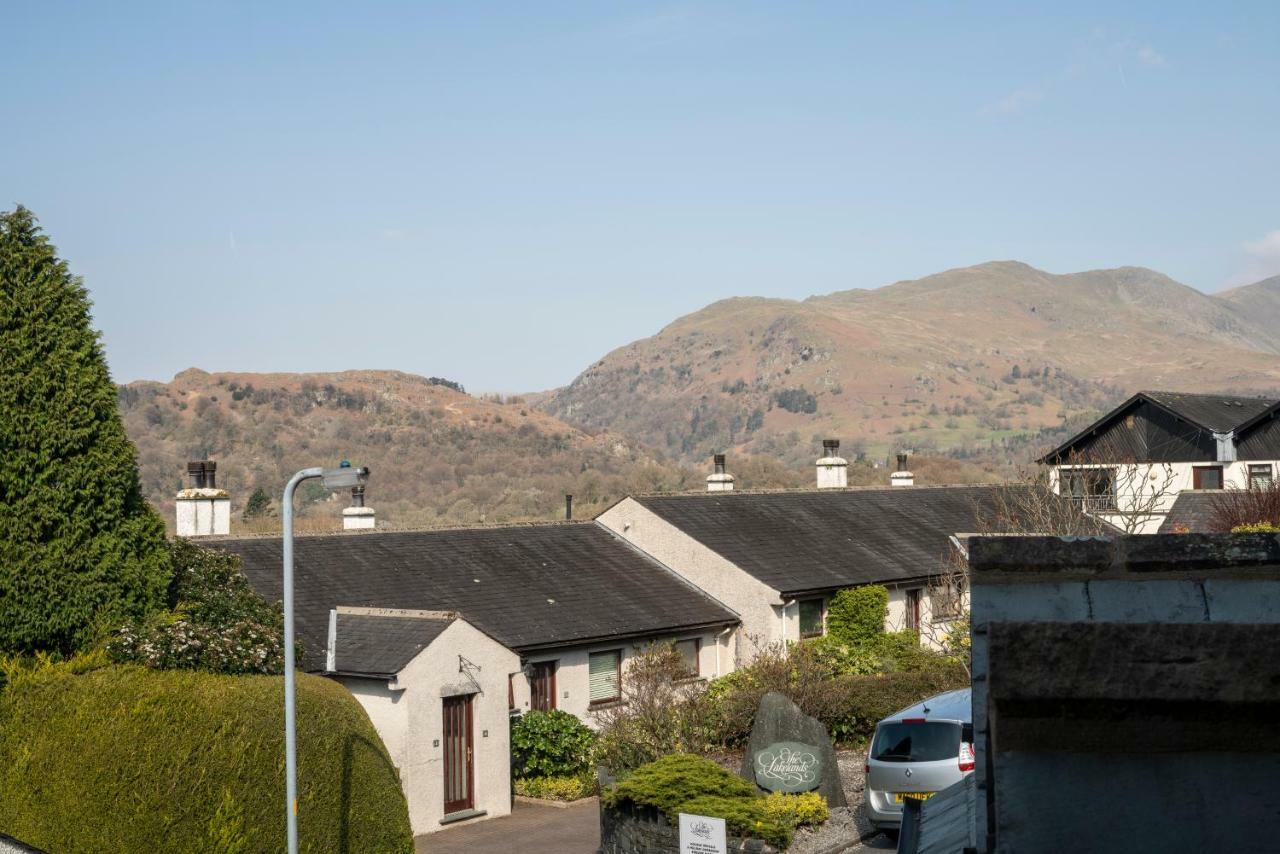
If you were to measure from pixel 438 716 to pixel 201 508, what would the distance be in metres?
10.4

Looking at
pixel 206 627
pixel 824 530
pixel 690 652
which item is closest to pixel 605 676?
pixel 690 652

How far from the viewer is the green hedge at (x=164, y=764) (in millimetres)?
14781

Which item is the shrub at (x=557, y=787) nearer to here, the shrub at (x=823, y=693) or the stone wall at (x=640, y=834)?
the shrub at (x=823, y=693)

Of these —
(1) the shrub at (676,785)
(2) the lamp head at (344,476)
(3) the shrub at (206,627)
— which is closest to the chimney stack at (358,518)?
(3) the shrub at (206,627)

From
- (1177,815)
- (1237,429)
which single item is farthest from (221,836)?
(1237,429)

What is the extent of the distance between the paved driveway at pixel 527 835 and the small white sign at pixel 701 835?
5.74 metres

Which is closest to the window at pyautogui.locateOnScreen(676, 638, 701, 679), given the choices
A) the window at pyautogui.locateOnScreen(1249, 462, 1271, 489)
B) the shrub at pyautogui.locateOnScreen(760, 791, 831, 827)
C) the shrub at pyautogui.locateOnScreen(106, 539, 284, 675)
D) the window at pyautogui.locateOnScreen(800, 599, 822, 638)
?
the window at pyautogui.locateOnScreen(800, 599, 822, 638)

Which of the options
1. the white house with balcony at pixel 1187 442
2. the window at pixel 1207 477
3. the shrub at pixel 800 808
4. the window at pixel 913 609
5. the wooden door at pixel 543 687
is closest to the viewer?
the shrub at pixel 800 808

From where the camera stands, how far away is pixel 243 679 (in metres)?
16.3

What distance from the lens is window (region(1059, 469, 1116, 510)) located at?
42725 millimetres

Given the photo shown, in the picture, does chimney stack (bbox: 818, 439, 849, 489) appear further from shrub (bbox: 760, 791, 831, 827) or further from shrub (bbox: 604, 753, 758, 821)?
shrub (bbox: 604, 753, 758, 821)

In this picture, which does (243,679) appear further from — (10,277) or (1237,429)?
(1237,429)

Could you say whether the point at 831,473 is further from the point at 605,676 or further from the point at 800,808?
the point at 800,808

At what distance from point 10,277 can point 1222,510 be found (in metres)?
34.1
